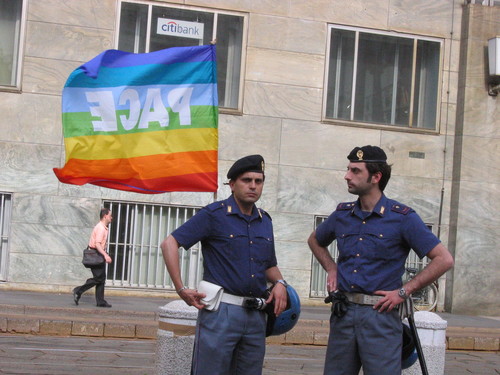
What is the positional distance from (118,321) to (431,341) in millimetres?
6131

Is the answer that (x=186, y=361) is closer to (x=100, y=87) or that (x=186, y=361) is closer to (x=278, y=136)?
(x=100, y=87)

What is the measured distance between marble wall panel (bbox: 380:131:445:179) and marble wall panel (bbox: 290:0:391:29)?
2.33 meters

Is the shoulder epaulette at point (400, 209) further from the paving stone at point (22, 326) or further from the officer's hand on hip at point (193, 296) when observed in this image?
the paving stone at point (22, 326)

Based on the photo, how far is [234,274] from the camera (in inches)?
221

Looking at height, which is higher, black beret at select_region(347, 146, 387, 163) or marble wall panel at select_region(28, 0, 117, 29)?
marble wall panel at select_region(28, 0, 117, 29)

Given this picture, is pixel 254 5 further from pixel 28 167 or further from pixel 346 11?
pixel 28 167

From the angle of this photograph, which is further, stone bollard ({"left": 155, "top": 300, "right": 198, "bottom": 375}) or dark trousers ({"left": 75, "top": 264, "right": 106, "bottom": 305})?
dark trousers ({"left": 75, "top": 264, "right": 106, "bottom": 305})

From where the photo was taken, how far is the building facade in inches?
707

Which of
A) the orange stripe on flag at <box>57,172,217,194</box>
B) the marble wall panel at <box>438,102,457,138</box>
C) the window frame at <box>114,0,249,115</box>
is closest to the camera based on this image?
the orange stripe on flag at <box>57,172,217,194</box>

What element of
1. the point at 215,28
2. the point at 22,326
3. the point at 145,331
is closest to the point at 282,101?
the point at 215,28

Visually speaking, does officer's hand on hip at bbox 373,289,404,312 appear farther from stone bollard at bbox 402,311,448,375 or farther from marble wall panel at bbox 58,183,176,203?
marble wall panel at bbox 58,183,176,203

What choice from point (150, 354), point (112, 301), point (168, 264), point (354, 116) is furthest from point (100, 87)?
point (354, 116)

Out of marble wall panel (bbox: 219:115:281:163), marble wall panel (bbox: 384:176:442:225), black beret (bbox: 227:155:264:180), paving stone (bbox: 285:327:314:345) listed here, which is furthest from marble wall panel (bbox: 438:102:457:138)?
black beret (bbox: 227:155:264:180)

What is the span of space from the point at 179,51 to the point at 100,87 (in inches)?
36.9
